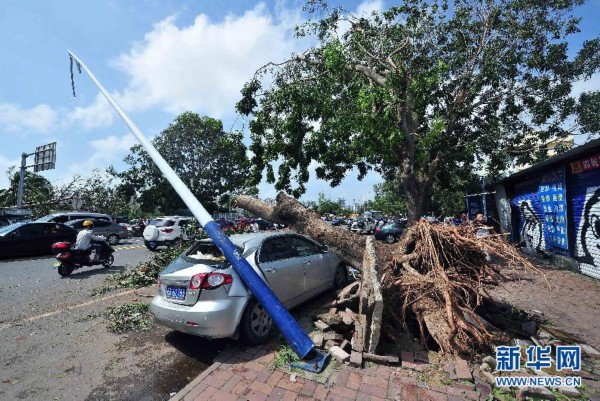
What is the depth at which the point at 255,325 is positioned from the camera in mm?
4410

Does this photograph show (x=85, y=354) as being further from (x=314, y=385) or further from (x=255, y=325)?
(x=314, y=385)

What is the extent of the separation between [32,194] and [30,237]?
2586cm

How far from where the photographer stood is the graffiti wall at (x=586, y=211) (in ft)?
27.8

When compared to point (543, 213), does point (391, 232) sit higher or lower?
lower

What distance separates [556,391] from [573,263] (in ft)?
26.6

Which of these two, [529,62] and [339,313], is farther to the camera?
[529,62]

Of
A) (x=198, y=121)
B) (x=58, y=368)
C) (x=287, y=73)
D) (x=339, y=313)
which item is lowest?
(x=58, y=368)

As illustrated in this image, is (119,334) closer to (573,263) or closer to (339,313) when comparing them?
(339,313)

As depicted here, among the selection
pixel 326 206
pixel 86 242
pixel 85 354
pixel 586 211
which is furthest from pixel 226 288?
pixel 326 206

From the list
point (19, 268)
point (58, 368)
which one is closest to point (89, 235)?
point (19, 268)

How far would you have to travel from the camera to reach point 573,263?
30.9 ft

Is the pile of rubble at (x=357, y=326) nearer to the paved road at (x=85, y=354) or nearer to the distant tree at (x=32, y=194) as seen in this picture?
the paved road at (x=85, y=354)

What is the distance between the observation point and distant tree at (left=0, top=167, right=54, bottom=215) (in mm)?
27562

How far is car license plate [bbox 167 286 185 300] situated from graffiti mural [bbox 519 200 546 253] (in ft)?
41.3
